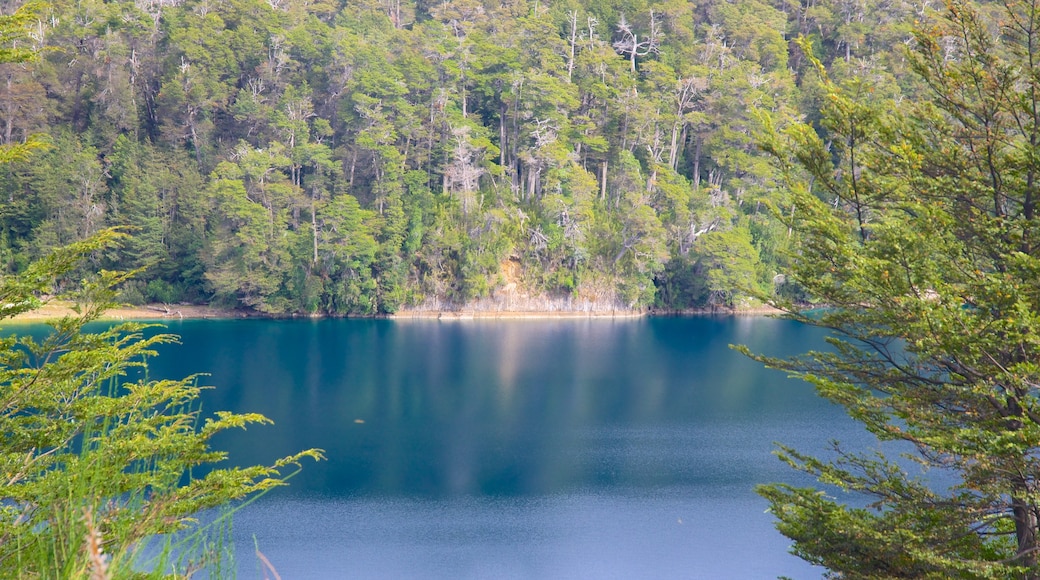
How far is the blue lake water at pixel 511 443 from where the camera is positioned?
40.1 ft

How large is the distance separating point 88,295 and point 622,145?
32826 millimetres

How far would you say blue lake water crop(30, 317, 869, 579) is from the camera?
40.1ft

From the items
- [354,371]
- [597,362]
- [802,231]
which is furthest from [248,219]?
[802,231]

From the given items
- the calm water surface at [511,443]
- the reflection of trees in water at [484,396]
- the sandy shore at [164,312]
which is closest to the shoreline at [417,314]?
the sandy shore at [164,312]

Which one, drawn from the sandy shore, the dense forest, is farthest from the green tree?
the sandy shore

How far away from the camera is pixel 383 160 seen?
33.3 metres

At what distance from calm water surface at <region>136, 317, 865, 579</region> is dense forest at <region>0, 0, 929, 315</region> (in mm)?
3677

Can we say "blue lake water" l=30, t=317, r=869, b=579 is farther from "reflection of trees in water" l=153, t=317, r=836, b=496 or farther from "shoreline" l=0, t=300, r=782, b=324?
"shoreline" l=0, t=300, r=782, b=324

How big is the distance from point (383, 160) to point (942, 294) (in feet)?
94.4

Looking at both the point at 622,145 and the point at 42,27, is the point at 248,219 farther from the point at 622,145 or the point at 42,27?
the point at 622,145

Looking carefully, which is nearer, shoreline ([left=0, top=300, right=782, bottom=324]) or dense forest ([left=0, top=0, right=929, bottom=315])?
shoreline ([left=0, top=300, right=782, bottom=324])

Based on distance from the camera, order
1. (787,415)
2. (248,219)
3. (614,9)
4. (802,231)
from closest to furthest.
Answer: (802,231) < (787,415) < (248,219) < (614,9)

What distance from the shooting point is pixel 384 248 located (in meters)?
32.6

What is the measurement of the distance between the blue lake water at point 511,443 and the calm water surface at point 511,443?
0.17 ft
